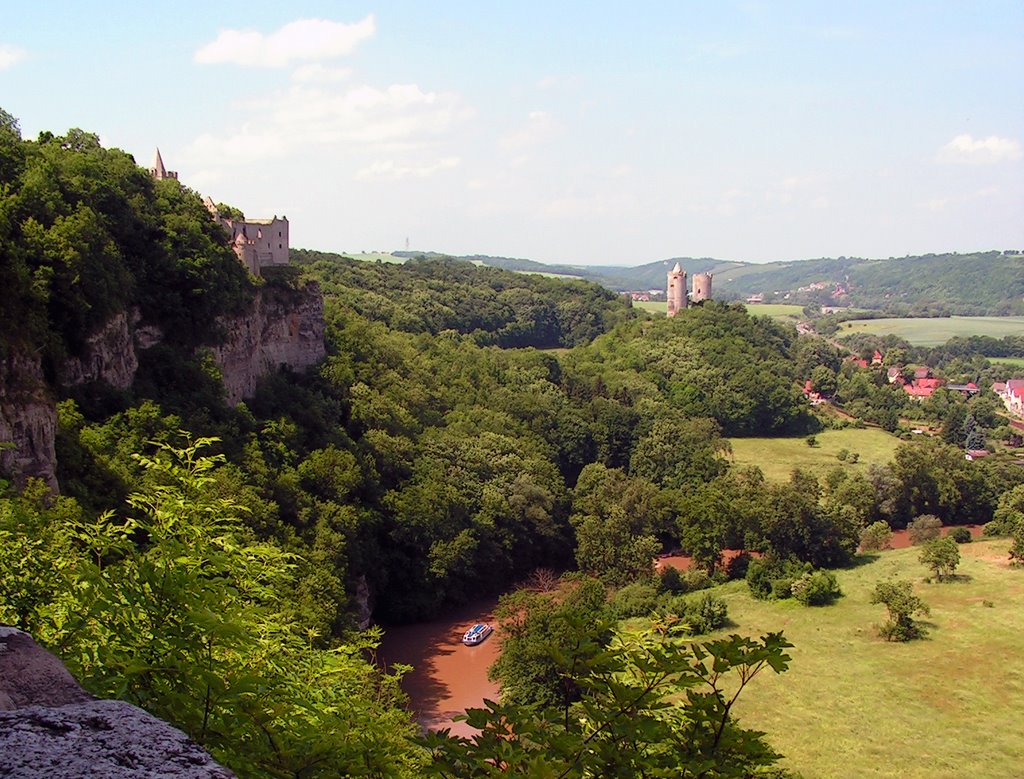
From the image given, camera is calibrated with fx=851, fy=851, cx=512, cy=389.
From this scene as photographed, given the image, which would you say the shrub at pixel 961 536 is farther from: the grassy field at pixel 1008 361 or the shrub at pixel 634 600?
the grassy field at pixel 1008 361

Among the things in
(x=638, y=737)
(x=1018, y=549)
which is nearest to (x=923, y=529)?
(x=1018, y=549)

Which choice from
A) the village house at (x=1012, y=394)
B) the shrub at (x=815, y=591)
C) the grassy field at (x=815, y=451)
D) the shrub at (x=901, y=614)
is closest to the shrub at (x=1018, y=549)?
the shrub at (x=901, y=614)

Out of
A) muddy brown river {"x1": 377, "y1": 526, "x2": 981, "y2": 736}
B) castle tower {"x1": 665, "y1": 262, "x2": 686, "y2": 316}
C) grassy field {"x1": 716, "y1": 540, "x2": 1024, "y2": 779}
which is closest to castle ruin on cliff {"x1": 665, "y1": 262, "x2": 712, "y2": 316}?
castle tower {"x1": 665, "y1": 262, "x2": 686, "y2": 316}

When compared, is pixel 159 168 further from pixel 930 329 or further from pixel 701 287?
pixel 930 329

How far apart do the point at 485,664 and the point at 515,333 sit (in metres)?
73.5

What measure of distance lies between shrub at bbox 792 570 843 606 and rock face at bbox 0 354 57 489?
3454cm

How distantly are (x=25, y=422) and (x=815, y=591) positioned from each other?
118 feet

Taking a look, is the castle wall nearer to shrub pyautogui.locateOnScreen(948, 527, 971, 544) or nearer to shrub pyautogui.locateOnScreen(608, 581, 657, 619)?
shrub pyautogui.locateOnScreen(608, 581, 657, 619)

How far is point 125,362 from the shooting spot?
104 feet

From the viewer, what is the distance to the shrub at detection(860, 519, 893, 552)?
52844 millimetres

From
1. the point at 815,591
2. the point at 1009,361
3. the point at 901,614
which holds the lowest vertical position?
the point at 815,591

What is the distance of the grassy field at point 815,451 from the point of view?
6862cm

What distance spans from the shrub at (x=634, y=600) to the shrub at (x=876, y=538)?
673 inches

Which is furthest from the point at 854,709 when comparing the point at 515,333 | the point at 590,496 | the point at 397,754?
A: the point at 515,333
